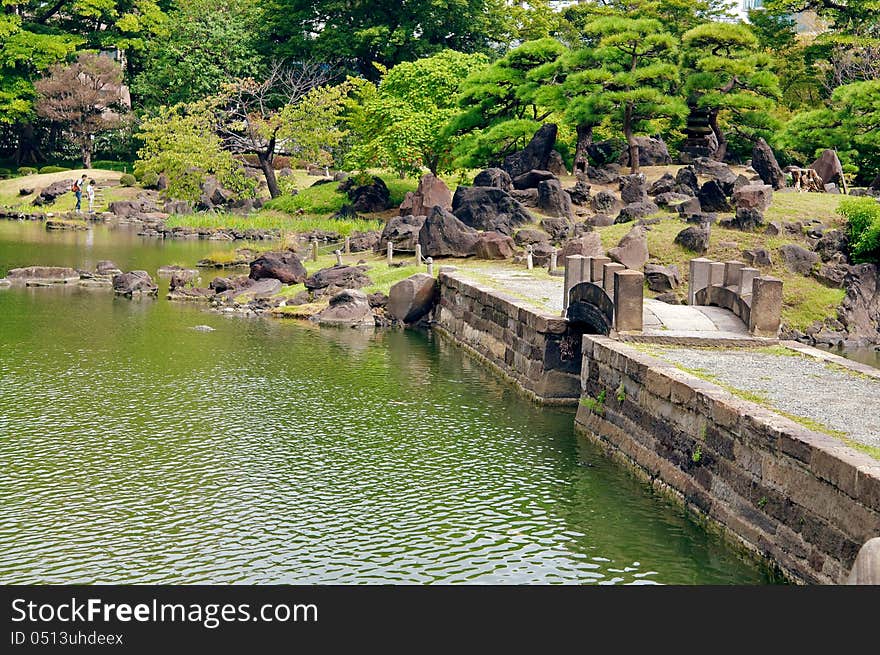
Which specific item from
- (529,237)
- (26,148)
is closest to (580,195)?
(529,237)

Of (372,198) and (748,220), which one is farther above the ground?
(372,198)

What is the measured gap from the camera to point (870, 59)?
57781 mm

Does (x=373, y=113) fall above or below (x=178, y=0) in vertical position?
below

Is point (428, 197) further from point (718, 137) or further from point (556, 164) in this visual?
point (718, 137)

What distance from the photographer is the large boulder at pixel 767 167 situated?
51781mm

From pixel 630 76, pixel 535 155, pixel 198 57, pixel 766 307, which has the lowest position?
pixel 766 307

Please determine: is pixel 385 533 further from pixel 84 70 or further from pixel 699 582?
pixel 84 70

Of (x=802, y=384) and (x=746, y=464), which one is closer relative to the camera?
(x=746, y=464)

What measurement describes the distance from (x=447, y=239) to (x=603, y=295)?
2110 cm

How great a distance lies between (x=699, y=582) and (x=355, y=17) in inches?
3271

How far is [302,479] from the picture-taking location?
19.1 meters

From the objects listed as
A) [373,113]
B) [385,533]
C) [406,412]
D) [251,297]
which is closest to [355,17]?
[373,113]

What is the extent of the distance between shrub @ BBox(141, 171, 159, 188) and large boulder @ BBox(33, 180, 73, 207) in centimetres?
550

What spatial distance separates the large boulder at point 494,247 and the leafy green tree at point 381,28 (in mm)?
47417
